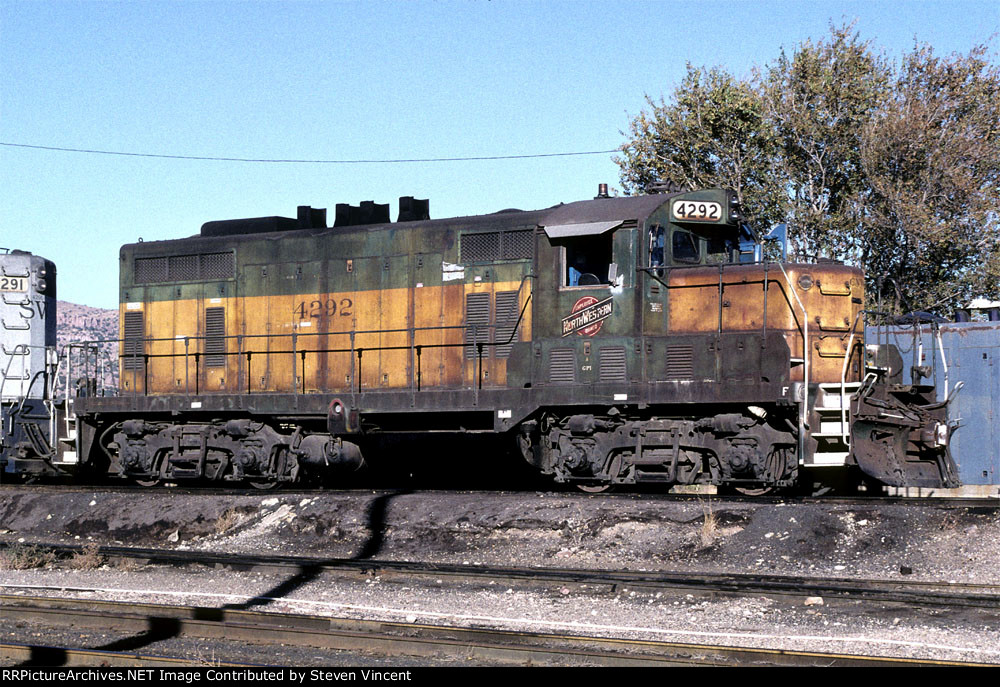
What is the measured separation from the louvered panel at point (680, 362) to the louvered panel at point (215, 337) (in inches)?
271

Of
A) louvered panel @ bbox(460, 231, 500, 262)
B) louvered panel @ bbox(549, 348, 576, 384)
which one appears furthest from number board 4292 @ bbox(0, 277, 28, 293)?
louvered panel @ bbox(549, 348, 576, 384)

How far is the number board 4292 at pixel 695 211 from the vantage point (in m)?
12.5

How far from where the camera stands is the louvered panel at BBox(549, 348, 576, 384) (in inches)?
510

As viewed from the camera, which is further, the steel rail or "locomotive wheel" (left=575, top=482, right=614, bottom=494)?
"locomotive wheel" (left=575, top=482, right=614, bottom=494)

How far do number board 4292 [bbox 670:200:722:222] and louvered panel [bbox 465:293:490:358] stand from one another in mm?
2759

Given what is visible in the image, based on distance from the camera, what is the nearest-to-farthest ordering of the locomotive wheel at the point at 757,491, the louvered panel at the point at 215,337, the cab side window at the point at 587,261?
the locomotive wheel at the point at 757,491, the cab side window at the point at 587,261, the louvered panel at the point at 215,337

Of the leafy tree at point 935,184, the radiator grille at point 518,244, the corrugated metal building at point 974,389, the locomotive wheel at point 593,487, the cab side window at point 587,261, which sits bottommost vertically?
the locomotive wheel at point 593,487

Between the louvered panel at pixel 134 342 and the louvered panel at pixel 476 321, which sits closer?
the louvered panel at pixel 476 321

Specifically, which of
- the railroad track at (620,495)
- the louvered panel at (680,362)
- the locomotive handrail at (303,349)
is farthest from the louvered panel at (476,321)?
the louvered panel at (680,362)

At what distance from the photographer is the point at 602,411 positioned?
12.9 m

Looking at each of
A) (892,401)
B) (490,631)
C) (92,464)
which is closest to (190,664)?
(490,631)

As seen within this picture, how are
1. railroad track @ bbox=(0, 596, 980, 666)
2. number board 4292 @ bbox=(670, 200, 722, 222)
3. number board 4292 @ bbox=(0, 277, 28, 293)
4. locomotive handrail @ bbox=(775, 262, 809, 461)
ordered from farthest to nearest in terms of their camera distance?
number board 4292 @ bbox=(0, 277, 28, 293) → number board 4292 @ bbox=(670, 200, 722, 222) → locomotive handrail @ bbox=(775, 262, 809, 461) → railroad track @ bbox=(0, 596, 980, 666)

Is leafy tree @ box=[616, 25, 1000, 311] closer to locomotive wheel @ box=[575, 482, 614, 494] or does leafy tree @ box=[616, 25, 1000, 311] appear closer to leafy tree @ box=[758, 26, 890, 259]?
leafy tree @ box=[758, 26, 890, 259]

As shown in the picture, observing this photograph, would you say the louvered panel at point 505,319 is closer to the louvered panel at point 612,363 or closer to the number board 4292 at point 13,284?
the louvered panel at point 612,363
